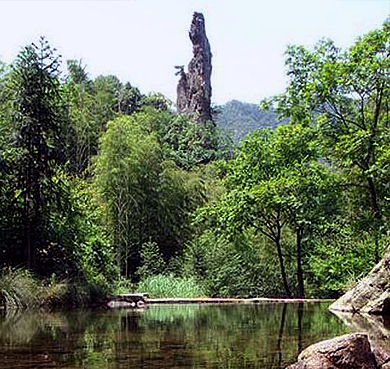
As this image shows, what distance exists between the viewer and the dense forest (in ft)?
65.0

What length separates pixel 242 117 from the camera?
9094 centimetres

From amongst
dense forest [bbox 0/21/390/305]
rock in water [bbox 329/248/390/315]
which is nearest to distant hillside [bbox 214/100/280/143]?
dense forest [bbox 0/21/390/305]

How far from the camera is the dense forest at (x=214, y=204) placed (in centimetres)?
1980

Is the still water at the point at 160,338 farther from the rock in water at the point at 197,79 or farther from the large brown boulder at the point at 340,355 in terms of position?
the rock in water at the point at 197,79

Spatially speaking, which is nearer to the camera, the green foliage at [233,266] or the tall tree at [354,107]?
the tall tree at [354,107]

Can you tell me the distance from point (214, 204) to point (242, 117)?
6608 cm

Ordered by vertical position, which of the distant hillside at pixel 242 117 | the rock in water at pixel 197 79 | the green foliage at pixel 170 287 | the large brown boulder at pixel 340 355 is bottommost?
the green foliage at pixel 170 287

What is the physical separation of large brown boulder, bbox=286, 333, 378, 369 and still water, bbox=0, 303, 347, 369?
0.72 meters


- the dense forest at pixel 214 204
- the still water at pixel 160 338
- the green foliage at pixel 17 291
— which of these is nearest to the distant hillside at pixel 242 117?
the dense forest at pixel 214 204

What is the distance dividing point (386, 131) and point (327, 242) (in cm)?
467

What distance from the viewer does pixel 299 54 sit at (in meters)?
23.6

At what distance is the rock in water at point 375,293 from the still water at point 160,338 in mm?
1065

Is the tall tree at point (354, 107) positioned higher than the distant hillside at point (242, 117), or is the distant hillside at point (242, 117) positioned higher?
the distant hillside at point (242, 117)

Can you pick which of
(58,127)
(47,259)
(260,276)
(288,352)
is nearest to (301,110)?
(260,276)
